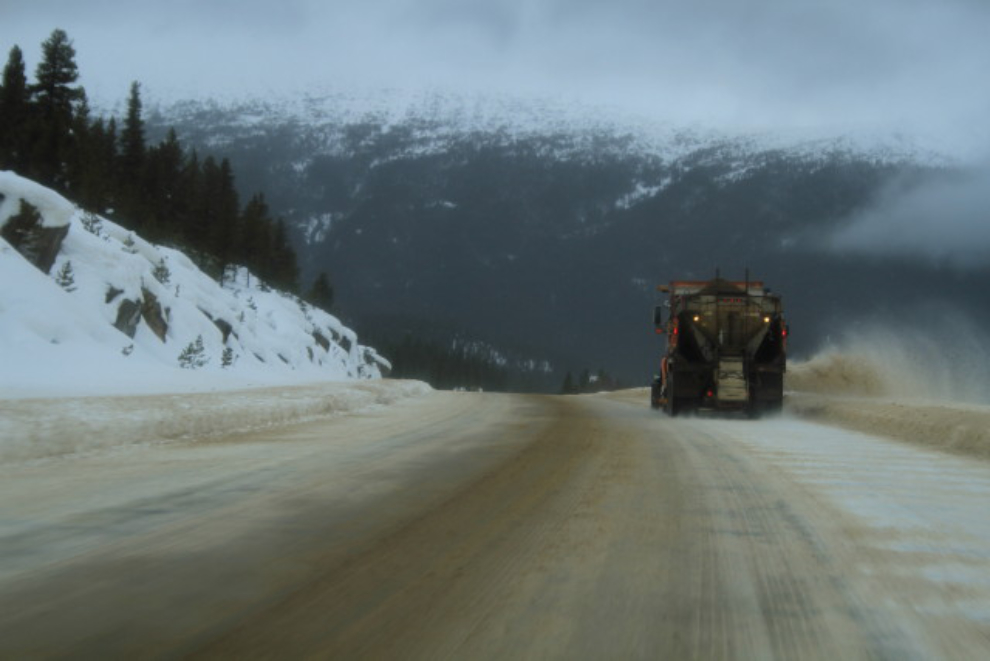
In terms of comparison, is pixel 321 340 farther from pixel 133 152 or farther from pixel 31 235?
pixel 31 235

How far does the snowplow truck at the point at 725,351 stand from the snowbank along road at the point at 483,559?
37.7 feet

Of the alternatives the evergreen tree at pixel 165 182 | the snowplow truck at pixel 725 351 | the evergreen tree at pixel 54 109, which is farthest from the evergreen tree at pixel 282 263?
the snowplow truck at pixel 725 351

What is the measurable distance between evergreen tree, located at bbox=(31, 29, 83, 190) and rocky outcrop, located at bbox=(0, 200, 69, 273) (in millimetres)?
40366

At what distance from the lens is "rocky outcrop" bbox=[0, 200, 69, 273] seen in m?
22.0

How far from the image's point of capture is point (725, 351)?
875 inches

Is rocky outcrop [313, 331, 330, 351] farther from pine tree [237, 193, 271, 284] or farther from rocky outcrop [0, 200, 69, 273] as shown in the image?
rocky outcrop [0, 200, 69, 273]

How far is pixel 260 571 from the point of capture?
195 inches

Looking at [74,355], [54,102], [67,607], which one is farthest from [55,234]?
[54,102]

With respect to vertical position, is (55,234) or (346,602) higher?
(55,234)

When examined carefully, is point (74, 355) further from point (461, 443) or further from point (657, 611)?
point (657, 611)

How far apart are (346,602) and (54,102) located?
233 feet

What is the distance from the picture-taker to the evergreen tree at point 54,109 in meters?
59.3

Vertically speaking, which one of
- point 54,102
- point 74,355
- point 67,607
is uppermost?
point 54,102

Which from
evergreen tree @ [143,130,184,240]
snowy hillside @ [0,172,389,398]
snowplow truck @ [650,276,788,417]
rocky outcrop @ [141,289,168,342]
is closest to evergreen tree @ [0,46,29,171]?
evergreen tree @ [143,130,184,240]
